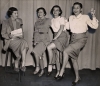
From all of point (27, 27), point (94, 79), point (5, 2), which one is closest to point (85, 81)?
point (94, 79)

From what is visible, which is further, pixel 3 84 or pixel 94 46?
pixel 94 46

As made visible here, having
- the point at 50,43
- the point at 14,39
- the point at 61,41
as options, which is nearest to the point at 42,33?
the point at 50,43

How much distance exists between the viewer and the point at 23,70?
10.6ft

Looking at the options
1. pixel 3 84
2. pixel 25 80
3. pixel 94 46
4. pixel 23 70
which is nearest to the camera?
pixel 3 84

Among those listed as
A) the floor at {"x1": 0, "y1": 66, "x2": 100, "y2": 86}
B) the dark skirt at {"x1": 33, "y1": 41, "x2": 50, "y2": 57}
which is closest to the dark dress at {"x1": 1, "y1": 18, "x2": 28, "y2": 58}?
the dark skirt at {"x1": 33, "y1": 41, "x2": 50, "y2": 57}

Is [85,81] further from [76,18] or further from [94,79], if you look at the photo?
[76,18]

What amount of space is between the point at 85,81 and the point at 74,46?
2.02 feet

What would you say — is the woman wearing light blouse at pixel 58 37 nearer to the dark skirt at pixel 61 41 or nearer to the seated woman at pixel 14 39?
the dark skirt at pixel 61 41

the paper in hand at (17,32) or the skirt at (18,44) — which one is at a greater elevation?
the paper in hand at (17,32)

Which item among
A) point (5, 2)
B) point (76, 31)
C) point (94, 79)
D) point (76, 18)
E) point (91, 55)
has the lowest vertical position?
point (94, 79)

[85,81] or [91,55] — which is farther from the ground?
[91,55]

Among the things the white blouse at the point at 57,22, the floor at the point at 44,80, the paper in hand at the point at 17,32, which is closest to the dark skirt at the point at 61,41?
the white blouse at the point at 57,22

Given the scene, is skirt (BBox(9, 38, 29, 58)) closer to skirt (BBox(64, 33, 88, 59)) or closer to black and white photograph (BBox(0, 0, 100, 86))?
black and white photograph (BBox(0, 0, 100, 86))

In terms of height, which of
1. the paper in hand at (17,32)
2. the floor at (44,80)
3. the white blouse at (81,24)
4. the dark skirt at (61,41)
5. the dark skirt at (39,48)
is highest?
the white blouse at (81,24)
